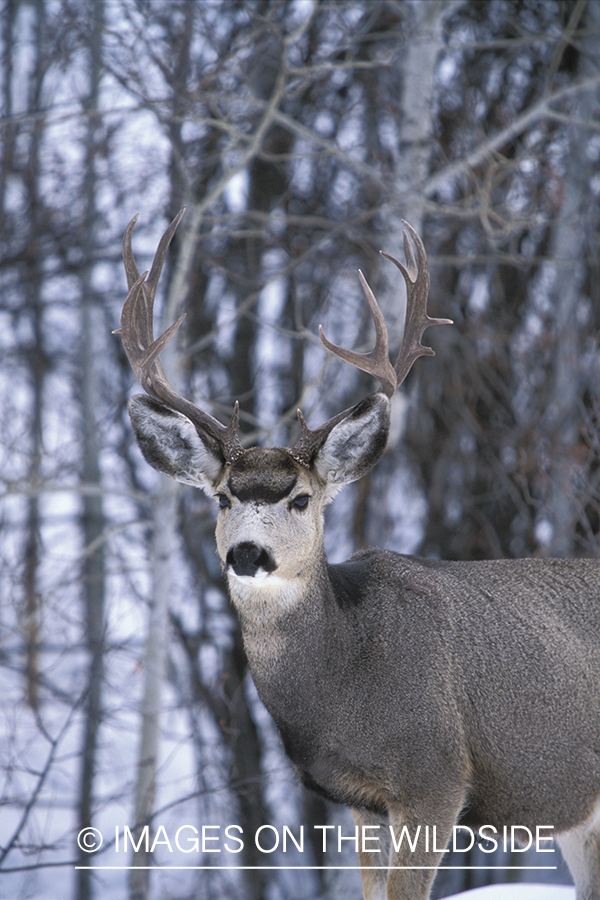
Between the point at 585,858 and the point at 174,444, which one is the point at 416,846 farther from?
the point at 174,444

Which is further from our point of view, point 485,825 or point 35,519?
point 35,519

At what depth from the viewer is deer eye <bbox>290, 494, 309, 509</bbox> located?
3939 millimetres

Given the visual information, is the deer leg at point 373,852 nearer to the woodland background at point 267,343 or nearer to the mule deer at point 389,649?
the mule deer at point 389,649

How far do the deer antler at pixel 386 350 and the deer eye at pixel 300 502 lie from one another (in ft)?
0.64

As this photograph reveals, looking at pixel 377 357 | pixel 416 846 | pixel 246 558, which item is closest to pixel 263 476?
pixel 246 558

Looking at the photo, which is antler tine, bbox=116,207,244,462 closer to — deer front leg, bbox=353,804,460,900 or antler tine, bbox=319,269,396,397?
antler tine, bbox=319,269,396,397

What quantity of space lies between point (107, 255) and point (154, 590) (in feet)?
17.9

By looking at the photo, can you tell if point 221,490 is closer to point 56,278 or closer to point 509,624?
point 509,624

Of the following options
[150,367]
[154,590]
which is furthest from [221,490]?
[154,590]

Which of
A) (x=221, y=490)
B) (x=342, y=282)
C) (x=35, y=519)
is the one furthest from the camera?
(x=35, y=519)

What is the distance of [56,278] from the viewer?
12.4m

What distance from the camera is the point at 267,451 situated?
4078mm

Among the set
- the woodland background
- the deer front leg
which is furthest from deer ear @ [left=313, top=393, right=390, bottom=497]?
the woodland background

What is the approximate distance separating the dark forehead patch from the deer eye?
1.8 inches
